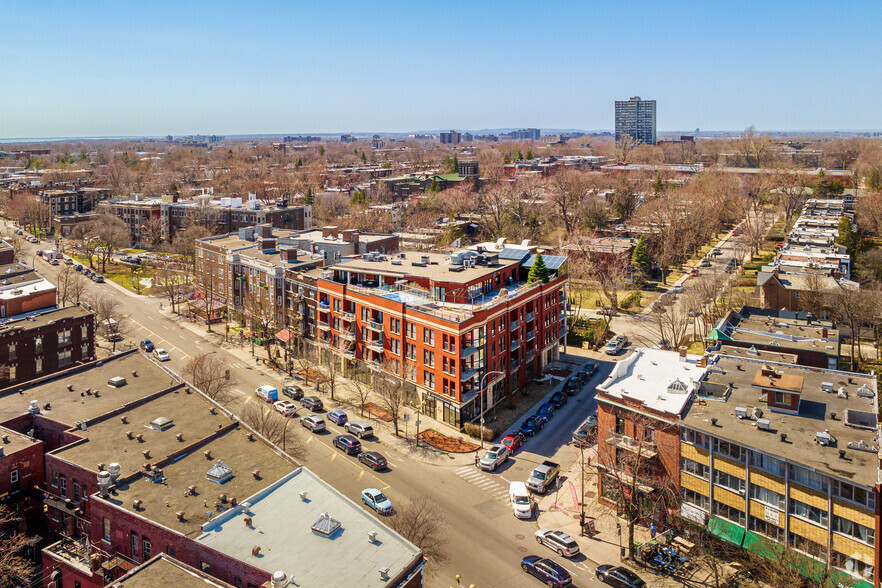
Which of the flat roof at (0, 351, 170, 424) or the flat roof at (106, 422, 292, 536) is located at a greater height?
the flat roof at (0, 351, 170, 424)

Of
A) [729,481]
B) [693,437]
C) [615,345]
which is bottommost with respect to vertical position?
[615,345]

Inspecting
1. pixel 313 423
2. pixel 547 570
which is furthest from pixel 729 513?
pixel 313 423

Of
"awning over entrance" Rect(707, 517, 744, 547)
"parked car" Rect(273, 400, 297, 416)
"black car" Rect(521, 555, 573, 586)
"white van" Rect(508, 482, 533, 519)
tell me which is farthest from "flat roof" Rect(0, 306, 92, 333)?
"awning over entrance" Rect(707, 517, 744, 547)

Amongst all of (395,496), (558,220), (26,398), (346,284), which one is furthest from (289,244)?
(558,220)

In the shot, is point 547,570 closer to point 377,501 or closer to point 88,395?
point 377,501

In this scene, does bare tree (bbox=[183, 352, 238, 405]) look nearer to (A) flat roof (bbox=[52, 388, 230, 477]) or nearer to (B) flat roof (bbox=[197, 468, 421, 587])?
(A) flat roof (bbox=[52, 388, 230, 477])

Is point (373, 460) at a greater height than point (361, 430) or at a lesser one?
lesser

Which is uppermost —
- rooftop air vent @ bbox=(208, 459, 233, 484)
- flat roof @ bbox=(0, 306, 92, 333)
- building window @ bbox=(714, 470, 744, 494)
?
flat roof @ bbox=(0, 306, 92, 333)

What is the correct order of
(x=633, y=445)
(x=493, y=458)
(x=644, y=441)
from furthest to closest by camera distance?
1. (x=493, y=458)
2. (x=633, y=445)
3. (x=644, y=441)
